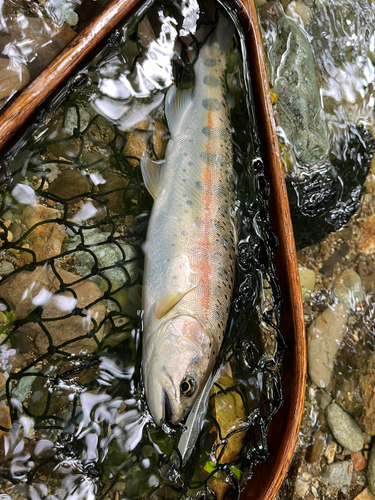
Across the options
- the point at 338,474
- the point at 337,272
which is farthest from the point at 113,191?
the point at 338,474

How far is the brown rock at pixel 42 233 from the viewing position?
2.23m

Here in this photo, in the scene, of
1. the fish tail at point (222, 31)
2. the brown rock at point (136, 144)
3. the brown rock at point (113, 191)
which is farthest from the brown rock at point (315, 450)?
the fish tail at point (222, 31)

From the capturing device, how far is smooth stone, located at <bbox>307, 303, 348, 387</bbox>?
2.90 meters

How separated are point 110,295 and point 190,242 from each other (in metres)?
0.56

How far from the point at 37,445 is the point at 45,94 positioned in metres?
1.83

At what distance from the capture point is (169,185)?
7.76ft

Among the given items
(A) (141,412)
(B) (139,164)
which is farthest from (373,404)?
(B) (139,164)

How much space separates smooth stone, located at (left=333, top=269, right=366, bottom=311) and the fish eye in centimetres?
153

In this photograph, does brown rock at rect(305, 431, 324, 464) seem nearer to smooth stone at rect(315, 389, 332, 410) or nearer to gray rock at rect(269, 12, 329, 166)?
smooth stone at rect(315, 389, 332, 410)

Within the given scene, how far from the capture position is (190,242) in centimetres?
229

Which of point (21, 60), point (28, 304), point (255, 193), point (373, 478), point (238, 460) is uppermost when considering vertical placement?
point (21, 60)

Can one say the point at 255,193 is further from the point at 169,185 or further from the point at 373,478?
the point at 373,478

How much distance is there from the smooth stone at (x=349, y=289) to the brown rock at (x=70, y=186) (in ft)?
6.64

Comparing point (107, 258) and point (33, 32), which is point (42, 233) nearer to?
point (107, 258)
